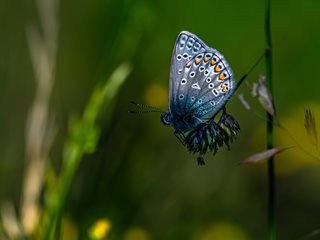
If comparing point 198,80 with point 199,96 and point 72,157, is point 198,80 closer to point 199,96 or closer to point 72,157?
point 199,96

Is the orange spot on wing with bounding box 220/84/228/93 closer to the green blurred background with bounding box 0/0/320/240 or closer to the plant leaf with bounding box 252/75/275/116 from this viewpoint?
the plant leaf with bounding box 252/75/275/116

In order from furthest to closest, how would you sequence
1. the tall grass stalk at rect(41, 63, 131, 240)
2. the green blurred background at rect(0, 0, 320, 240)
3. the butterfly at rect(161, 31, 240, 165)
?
1. the green blurred background at rect(0, 0, 320, 240)
2. the tall grass stalk at rect(41, 63, 131, 240)
3. the butterfly at rect(161, 31, 240, 165)

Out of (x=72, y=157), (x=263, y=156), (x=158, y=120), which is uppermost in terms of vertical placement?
(x=263, y=156)

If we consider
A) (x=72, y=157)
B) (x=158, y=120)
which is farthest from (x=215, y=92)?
(x=158, y=120)

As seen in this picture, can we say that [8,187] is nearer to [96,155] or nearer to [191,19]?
[96,155]

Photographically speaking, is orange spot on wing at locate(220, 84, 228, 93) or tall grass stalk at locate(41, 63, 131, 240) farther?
tall grass stalk at locate(41, 63, 131, 240)

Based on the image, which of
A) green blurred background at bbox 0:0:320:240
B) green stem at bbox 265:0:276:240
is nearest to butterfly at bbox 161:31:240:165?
green stem at bbox 265:0:276:240

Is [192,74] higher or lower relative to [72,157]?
higher

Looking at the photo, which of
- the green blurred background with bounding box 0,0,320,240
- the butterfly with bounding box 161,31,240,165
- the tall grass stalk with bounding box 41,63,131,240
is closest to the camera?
→ the butterfly with bounding box 161,31,240,165
